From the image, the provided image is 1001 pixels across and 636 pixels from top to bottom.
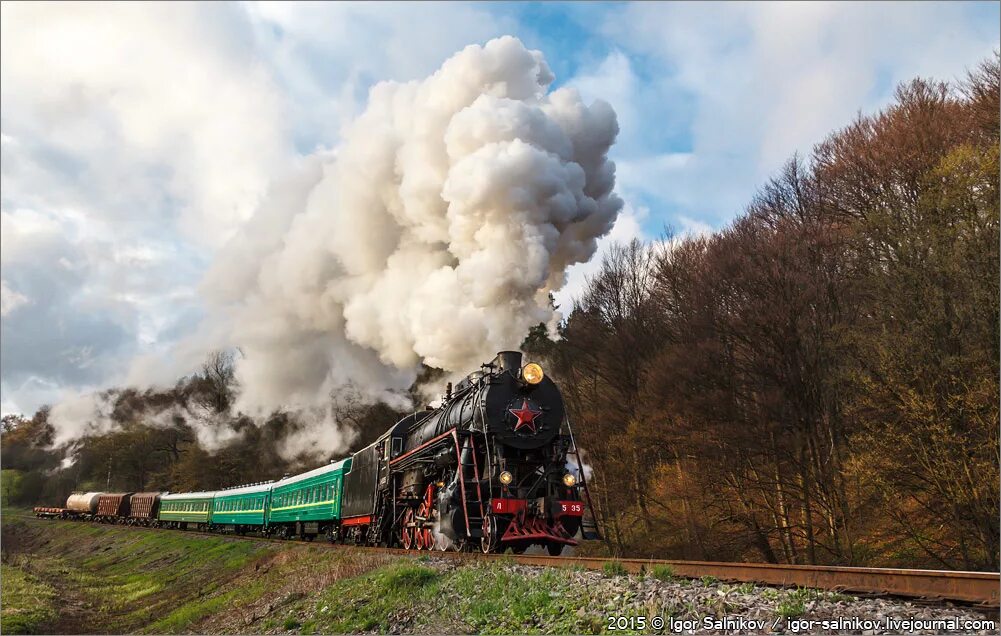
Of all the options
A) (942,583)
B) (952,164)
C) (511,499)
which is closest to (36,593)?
(511,499)

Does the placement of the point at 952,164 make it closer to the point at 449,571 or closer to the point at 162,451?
the point at 449,571

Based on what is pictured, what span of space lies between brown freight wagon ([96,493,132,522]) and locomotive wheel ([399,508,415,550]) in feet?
108

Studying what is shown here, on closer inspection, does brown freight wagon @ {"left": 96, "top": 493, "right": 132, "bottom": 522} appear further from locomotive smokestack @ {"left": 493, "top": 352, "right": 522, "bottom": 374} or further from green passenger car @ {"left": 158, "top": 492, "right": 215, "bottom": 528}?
locomotive smokestack @ {"left": 493, "top": 352, "right": 522, "bottom": 374}

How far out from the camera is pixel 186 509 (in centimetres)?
3347

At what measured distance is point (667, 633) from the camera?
514 cm

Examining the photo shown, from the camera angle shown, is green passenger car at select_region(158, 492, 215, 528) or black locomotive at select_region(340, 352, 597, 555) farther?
green passenger car at select_region(158, 492, 215, 528)

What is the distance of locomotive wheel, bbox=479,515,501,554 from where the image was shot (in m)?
11.0

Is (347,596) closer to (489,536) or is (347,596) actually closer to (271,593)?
(489,536)

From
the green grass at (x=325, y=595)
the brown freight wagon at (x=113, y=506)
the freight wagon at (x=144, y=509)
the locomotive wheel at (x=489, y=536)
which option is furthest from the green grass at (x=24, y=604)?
the brown freight wagon at (x=113, y=506)

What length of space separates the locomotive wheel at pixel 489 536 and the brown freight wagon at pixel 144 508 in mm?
32213

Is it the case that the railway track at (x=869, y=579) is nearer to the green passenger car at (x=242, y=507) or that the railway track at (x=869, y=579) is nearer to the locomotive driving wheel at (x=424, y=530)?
the locomotive driving wheel at (x=424, y=530)

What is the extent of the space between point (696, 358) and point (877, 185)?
20.5ft

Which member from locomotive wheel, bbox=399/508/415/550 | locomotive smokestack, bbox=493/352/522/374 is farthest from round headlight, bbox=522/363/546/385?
locomotive wheel, bbox=399/508/415/550

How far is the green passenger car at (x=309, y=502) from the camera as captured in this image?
754 inches
